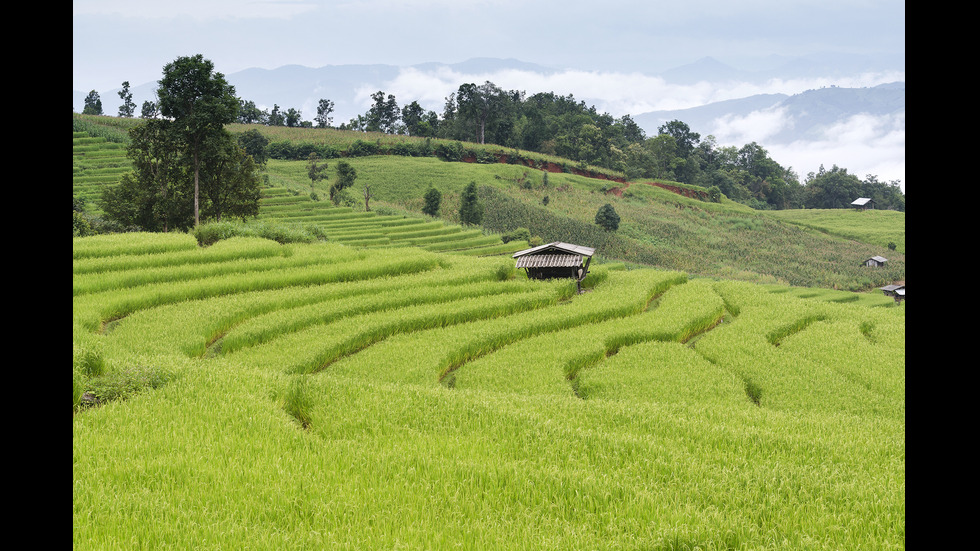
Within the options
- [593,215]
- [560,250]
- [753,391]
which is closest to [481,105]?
[593,215]

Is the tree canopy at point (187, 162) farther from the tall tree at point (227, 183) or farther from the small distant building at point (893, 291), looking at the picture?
the small distant building at point (893, 291)

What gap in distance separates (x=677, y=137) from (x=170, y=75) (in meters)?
101

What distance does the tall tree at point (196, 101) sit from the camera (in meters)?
30.1

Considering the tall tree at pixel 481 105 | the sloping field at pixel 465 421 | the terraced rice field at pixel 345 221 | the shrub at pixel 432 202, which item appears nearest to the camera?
the sloping field at pixel 465 421

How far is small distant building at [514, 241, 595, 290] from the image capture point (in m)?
21.5

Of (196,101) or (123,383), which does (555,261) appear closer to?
(123,383)

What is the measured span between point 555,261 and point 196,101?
68.7 feet

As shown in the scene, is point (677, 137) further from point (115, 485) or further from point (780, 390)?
point (115, 485)

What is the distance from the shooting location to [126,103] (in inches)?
3189

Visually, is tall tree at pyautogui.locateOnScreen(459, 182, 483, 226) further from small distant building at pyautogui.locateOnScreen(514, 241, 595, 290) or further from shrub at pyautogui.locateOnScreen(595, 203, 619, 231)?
small distant building at pyautogui.locateOnScreen(514, 241, 595, 290)

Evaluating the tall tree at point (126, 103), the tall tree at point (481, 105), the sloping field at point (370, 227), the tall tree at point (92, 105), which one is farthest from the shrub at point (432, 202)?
the tall tree at point (126, 103)

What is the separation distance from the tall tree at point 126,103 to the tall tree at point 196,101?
193 feet
